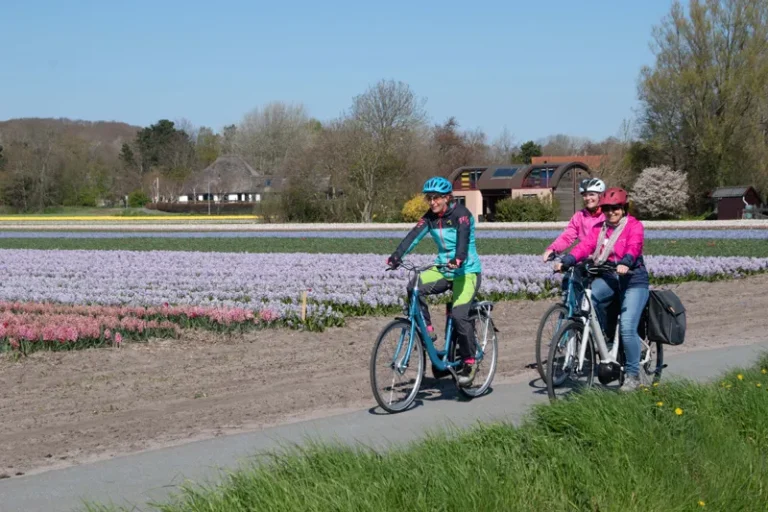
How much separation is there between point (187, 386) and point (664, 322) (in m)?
4.26

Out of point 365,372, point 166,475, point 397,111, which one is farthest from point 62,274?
point 397,111

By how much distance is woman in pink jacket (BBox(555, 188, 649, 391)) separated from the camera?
8.01m

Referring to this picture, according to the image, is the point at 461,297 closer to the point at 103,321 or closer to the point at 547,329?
the point at 547,329

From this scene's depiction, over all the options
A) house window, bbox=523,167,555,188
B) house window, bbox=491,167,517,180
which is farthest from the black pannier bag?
house window, bbox=491,167,517,180

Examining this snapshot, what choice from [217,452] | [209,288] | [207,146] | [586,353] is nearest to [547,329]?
[586,353]

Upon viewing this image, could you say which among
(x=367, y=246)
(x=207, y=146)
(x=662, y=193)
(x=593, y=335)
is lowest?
(x=367, y=246)

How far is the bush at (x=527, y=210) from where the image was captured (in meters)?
56.6

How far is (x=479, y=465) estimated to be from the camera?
491cm

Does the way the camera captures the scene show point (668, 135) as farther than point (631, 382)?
Yes

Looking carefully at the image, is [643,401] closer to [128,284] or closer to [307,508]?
[307,508]

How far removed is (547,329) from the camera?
8.19 metres

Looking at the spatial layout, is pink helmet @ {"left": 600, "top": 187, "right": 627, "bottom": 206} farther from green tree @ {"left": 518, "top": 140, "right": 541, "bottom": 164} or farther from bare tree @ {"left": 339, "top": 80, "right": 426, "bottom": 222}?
green tree @ {"left": 518, "top": 140, "right": 541, "bottom": 164}

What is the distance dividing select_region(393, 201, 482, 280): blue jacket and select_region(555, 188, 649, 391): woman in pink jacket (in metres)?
0.73

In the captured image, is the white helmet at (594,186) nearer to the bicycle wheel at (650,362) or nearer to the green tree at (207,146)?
the bicycle wheel at (650,362)
